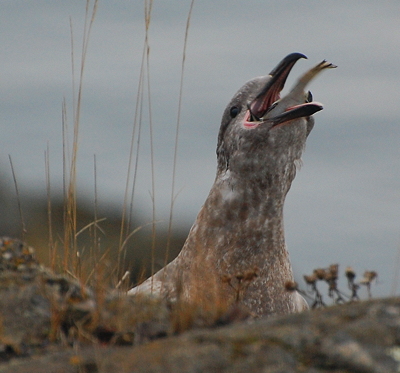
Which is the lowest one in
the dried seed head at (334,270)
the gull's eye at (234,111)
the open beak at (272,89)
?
the dried seed head at (334,270)

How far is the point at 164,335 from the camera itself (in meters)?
3.27

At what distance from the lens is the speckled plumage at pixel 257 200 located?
5602mm

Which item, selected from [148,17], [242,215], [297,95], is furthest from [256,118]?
[148,17]

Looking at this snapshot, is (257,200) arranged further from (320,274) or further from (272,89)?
(320,274)

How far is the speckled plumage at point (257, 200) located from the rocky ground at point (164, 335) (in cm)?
208

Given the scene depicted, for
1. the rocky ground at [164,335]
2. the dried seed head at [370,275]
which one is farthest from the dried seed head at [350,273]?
the rocky ground at [164,335]

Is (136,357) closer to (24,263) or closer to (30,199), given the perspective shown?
(24,263)

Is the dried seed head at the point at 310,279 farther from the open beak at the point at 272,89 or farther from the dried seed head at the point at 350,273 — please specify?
the open beak at the point at 272,89

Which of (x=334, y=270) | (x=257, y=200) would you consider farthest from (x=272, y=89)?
(x=334, y=270)

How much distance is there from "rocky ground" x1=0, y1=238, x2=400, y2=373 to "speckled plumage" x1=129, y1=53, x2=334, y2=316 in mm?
2085

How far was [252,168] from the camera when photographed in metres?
5.68

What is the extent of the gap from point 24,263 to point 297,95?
2.70 meters

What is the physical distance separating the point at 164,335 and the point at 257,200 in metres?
2.58

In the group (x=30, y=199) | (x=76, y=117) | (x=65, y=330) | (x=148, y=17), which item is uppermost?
(x=148, y=17)
